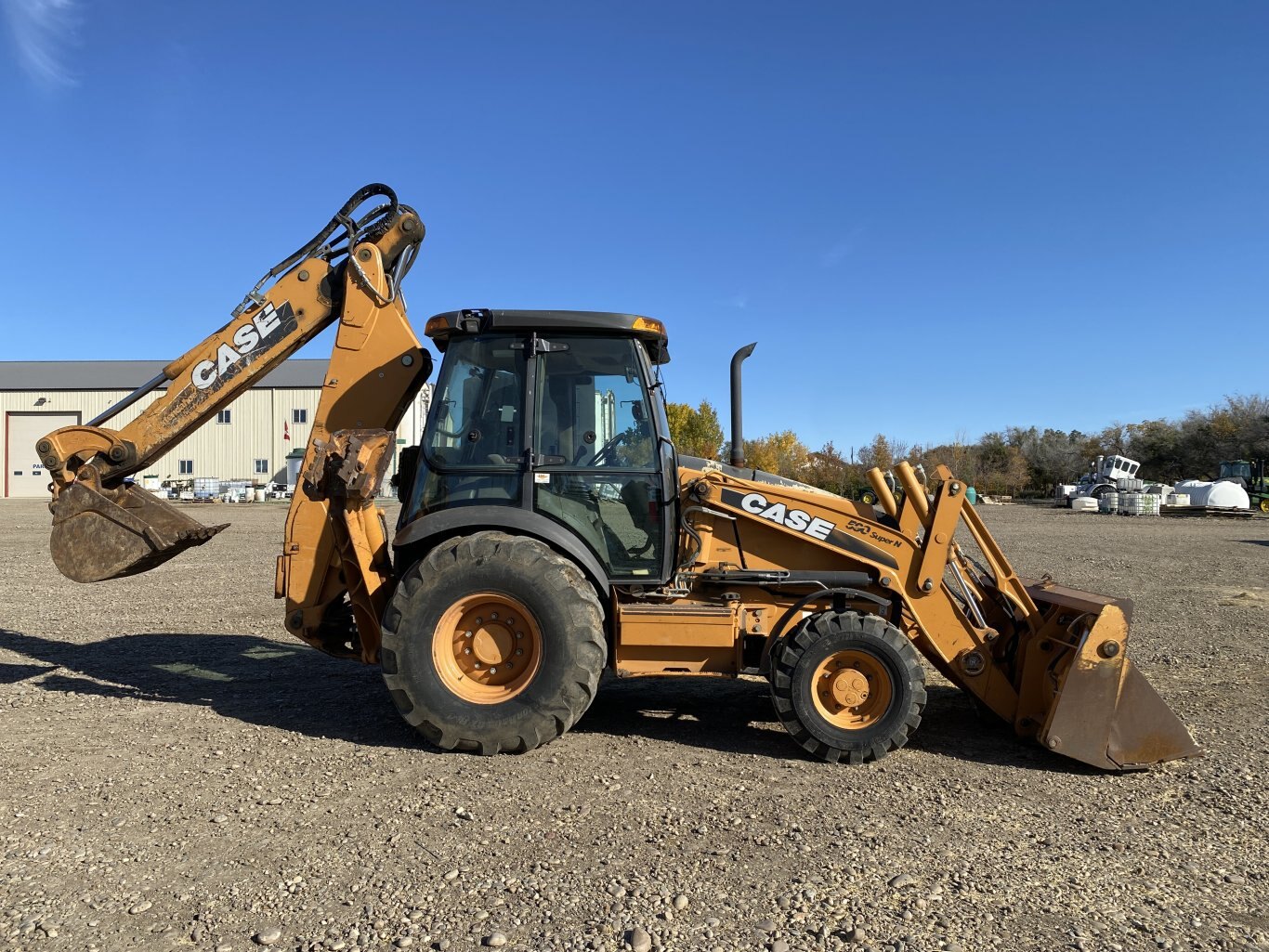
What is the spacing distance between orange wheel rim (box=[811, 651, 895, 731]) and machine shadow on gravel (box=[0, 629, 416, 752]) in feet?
7.91

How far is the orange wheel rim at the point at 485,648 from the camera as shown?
17.1ft

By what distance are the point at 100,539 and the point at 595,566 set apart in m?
3.39

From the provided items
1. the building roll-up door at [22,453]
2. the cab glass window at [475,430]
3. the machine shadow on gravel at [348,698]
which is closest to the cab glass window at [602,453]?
the cab glass window at [475,430]

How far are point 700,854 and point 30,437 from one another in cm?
5759

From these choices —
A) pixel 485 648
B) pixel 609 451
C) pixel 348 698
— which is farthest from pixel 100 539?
pixel 609 451

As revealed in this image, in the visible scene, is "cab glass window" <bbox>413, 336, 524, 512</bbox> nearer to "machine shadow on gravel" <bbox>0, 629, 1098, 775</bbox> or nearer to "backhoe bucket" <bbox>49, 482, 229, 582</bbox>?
"machine shadow on gravel" <bbox>0, 629, 1098, 775</bbox>

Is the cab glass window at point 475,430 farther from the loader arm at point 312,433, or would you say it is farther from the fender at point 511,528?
the loader arm at point 312,433

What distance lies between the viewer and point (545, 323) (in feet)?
17.9

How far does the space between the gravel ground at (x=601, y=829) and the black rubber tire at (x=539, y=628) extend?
0.20 meters

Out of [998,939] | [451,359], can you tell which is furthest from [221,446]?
[998,939]

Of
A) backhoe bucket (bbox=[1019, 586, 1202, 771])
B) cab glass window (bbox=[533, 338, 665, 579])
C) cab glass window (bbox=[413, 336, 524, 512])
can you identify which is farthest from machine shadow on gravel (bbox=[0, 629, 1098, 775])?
cab glass window (bbox=[413, 336, 524, 512])

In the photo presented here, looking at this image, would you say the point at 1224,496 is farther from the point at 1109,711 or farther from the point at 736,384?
the point at 736,384

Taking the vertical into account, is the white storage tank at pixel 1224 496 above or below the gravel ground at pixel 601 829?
above

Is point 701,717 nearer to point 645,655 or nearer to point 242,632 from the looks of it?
point 645,655
